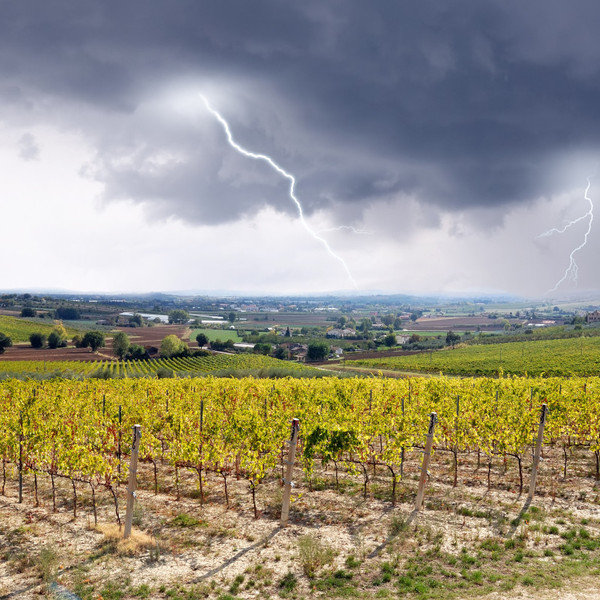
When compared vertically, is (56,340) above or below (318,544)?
below

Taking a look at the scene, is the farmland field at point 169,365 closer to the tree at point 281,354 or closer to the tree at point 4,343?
the tree at point 4,343

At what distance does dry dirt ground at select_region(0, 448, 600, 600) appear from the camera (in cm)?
1020

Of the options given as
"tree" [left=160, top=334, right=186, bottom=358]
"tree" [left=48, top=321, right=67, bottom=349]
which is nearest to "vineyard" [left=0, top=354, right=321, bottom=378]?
"tree" [left=160, top=334, right=186, bottom=358]

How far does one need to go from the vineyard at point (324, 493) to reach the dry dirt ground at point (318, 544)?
0.19ft

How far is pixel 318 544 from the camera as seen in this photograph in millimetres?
12117

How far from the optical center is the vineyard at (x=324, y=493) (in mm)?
10758

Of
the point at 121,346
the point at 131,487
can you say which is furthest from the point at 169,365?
the point at 131,487

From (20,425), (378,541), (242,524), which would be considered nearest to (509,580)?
(378,541)

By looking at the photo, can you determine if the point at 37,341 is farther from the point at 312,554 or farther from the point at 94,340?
the point at 312,554

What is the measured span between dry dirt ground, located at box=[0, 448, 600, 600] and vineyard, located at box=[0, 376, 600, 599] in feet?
0.19

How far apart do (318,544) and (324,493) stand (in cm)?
429

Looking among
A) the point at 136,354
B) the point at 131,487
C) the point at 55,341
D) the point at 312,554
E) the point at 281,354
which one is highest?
the point at 131,487

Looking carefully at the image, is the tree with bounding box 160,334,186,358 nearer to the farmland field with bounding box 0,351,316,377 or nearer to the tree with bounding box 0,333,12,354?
the farmland field with bounding box 0,351,316,377

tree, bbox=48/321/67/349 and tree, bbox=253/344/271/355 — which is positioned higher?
tree, bbox=48/321/67/349
